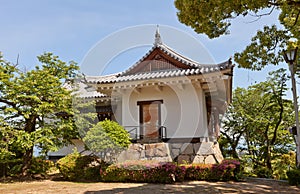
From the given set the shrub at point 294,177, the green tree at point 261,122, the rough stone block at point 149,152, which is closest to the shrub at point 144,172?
the rough stone block at point 149,152

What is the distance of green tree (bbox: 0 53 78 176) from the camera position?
29.0 ft

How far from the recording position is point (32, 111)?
915cm

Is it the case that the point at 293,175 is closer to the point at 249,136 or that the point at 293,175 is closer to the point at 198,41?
the point at 198,41

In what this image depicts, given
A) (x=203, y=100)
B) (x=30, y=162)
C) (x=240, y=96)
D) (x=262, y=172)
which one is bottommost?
(x=262, y=172)

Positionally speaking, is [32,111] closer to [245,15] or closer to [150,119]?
[150,119]

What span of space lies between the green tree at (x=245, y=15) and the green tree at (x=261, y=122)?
804 cm

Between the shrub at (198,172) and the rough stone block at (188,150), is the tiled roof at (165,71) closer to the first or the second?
the rough stone block at (188,150)

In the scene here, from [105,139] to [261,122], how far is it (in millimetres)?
10417

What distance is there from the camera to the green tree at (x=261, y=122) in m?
14.5

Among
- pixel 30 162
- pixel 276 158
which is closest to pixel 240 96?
pixel 276 158

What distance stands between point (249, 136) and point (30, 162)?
512 inches

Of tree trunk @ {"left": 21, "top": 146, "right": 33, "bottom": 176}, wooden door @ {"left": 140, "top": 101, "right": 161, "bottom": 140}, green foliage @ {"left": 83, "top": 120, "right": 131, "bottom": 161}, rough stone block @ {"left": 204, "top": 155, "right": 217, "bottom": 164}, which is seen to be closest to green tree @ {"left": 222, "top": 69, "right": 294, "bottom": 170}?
rough stone block @ {"left": 204, "top": 155, "right": 217, "bottom": 164}

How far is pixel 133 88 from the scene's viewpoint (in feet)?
34.3

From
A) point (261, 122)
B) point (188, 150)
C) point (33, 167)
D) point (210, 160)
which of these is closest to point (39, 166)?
point (33, 167)
